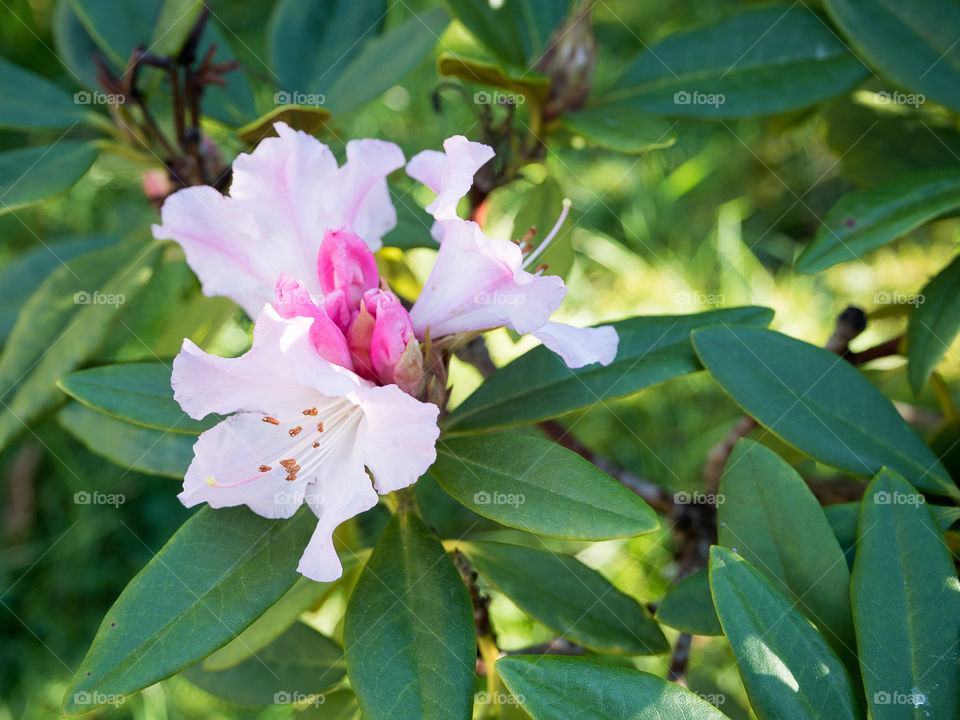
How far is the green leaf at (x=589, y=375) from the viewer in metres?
0.91

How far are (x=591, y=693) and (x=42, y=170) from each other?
0.97m

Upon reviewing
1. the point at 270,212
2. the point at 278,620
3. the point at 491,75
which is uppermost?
the point at 491,75

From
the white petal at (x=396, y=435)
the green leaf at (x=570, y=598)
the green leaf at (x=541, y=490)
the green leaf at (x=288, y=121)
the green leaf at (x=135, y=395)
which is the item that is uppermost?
the green leaf at (x=288, y=121)

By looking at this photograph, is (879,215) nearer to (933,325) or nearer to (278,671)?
(933,325)

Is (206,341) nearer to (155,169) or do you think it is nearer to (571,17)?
(155,169)

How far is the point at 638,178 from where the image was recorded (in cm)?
300

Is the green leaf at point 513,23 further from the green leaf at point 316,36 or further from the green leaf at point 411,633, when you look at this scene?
the green leaf at point 411,633

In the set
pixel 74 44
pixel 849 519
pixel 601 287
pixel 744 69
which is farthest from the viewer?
pixel 601 287

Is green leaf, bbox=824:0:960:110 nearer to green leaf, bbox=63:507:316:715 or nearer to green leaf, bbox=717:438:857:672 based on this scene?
green leaf, bbox=717:438:857:672

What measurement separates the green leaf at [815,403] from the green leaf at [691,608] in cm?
19

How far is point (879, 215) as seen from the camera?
1029mm

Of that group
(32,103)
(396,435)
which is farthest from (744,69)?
(32,103)

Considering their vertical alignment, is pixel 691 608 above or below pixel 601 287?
above

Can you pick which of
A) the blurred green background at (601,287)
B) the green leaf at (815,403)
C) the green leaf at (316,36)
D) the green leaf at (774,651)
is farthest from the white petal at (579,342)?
the blurred green background at (601,287)
